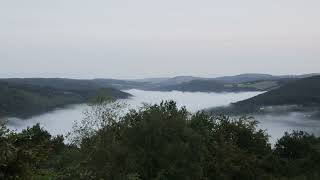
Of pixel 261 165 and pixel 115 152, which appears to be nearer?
pixel 115 152

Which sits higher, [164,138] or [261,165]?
[164,138]

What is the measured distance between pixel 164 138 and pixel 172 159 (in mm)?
1807

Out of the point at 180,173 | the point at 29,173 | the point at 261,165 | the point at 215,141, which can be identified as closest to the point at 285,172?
the point at 261,165

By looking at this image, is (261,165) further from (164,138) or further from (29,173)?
(29,173)

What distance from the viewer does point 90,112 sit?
58250 mm

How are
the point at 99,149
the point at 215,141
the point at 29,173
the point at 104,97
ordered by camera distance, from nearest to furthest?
1. the point at 29,173
2. the point at 99,149
3. the point at 215,141
4. the point at 104,97

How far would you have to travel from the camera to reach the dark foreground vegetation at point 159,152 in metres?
12.4

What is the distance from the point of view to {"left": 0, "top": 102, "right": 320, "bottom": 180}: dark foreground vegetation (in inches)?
487

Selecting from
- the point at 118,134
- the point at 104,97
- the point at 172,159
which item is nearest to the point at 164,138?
the point at 172,159

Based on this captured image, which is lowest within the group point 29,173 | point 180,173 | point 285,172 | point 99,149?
point 285,172

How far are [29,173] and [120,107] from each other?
44.7 metres

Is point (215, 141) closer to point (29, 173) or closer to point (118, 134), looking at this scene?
point (118, 134)

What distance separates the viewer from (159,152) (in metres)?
35.7

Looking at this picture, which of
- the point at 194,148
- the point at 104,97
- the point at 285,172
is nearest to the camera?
the point at 194,148
